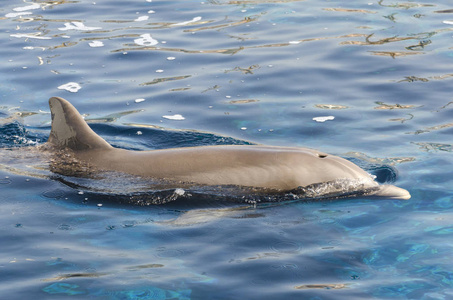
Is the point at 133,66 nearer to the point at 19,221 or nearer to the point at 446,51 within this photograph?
the point at 446,51

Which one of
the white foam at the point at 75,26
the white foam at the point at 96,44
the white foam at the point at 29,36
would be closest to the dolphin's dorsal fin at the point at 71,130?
the white foam at the point at 96,44

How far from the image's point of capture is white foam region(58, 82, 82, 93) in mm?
12523

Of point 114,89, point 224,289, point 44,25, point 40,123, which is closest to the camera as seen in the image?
point 224,289

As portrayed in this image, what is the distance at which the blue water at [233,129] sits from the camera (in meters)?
6.00

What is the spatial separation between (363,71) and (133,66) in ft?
14.6

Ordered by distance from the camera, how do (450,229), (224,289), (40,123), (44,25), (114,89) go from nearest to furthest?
(224,289) → (450,229) → (40,123) → (114,89) → (44,25)

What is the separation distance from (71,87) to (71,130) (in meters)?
4.48

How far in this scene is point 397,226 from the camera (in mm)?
7062

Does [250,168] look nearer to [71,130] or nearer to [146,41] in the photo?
[71,130]

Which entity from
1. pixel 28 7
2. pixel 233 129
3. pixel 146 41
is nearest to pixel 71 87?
pixel 146 41

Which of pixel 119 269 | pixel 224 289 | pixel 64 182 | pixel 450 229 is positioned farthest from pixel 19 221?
pixel 450 229

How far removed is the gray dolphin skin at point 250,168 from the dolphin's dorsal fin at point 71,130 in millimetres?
289

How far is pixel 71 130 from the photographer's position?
8.40 m

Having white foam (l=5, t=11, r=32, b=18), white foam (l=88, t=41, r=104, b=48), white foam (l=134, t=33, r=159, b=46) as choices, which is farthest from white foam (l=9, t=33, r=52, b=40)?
white foam (l=134, t=33, r=159, b=46)
